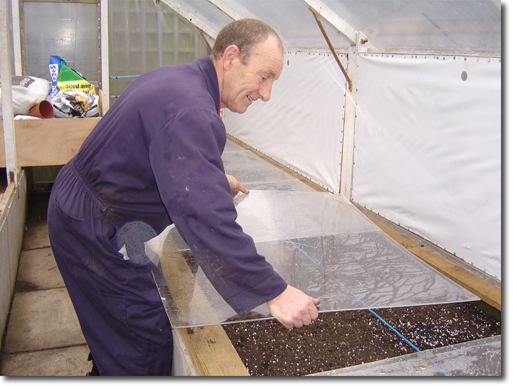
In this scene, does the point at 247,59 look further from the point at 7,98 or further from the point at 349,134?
the point at 7,98

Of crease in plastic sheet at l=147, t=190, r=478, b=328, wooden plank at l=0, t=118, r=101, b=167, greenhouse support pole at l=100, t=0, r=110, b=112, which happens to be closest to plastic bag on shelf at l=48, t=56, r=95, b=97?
greenhouse support pole at l=100, t=0, r=110, b=112

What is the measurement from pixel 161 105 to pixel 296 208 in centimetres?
142

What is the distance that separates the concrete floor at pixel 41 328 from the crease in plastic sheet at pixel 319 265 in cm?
66

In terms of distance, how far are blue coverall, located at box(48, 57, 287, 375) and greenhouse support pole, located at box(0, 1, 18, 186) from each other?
4.16ft

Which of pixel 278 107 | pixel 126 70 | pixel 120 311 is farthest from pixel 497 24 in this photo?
pixel 126 70

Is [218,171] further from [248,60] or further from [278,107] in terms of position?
[278,107]

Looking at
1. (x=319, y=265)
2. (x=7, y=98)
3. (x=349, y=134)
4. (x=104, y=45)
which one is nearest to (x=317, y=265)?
(x=319, y=265)

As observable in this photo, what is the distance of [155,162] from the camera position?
101cm

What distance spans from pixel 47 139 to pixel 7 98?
616mm

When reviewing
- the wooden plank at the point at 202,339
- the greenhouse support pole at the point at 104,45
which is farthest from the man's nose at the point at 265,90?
the greenhouse support pole at the point at 104,45

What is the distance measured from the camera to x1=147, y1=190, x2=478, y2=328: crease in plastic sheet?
1.38 m

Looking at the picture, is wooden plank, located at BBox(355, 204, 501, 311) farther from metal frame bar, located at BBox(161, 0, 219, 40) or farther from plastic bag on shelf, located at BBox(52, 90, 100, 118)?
metal frame bar, located at BBox(161, 0, 219, 40)

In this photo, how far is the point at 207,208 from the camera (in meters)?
0.95

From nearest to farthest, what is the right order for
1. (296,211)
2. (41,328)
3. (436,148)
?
1. (436,148)
2. (41,328)
3. (296,211)
